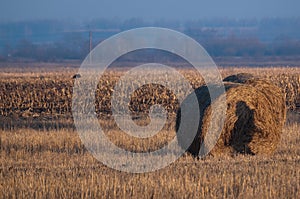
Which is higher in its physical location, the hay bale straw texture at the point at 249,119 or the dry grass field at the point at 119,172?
the hay bale straw texture at the point at 249,119

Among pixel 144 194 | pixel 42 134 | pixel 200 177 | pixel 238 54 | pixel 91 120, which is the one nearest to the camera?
pixel 144 194

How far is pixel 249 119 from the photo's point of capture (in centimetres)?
1460

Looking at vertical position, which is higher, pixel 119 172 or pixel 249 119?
pixel 249 119

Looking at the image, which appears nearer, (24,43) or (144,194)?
(144,194)

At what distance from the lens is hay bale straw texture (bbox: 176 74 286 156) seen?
565 inches

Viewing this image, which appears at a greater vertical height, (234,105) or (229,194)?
(234,105)

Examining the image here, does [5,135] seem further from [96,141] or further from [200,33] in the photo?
[200,33]

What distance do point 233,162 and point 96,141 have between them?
3.77 m

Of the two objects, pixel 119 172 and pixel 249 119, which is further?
pixel 249 119

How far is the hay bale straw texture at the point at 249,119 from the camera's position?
1434 centimetres

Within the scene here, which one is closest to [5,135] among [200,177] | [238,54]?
[200,177]

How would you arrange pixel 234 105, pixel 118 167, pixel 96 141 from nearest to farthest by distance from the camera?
pixel 118 167
pixel 234 105
pixel 96 141

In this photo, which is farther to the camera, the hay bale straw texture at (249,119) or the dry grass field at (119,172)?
the hay bale straw texture at (249,119)

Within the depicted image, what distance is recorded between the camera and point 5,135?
17.0 m
